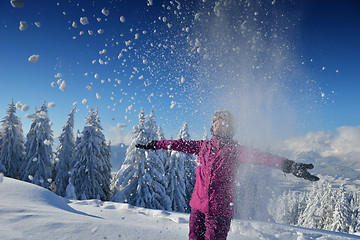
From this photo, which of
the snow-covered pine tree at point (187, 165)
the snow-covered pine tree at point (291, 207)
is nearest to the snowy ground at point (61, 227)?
the snow-covered pine tree at point (187, 165)

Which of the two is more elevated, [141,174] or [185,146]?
[185,146]

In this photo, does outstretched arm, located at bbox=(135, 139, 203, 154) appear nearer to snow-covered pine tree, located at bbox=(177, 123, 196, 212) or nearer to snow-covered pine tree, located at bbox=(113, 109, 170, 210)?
snow-covered pine tree, located at bbox=(113, 109, 170, 210)

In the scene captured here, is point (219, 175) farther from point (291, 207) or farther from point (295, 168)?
point (291, 207)

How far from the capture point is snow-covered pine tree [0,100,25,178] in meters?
20.2

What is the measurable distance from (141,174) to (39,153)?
12699 mm

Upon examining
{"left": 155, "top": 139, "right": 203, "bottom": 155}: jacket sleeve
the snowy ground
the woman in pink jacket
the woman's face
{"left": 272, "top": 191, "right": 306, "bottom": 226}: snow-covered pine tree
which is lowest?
{"left": 272, "top": 191, "right": 306, "bottom": 226}: snow-covered pine tree

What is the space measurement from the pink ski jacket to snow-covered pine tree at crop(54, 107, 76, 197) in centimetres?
2243

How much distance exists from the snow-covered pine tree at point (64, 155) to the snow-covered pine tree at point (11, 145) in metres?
3.76

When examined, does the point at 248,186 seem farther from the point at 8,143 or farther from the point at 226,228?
the point at 8,143

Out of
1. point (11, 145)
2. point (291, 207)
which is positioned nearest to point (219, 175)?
point (11, 145)

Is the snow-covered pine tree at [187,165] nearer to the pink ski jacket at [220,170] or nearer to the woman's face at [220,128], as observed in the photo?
the woman's face at [220,128]

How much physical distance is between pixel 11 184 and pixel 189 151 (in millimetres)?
4921

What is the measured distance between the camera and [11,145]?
20641 mm

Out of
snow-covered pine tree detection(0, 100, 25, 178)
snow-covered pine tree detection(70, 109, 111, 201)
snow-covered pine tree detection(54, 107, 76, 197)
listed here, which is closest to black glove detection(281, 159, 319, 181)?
snow-covered pine tree detection(70, 109, 111, 201)
